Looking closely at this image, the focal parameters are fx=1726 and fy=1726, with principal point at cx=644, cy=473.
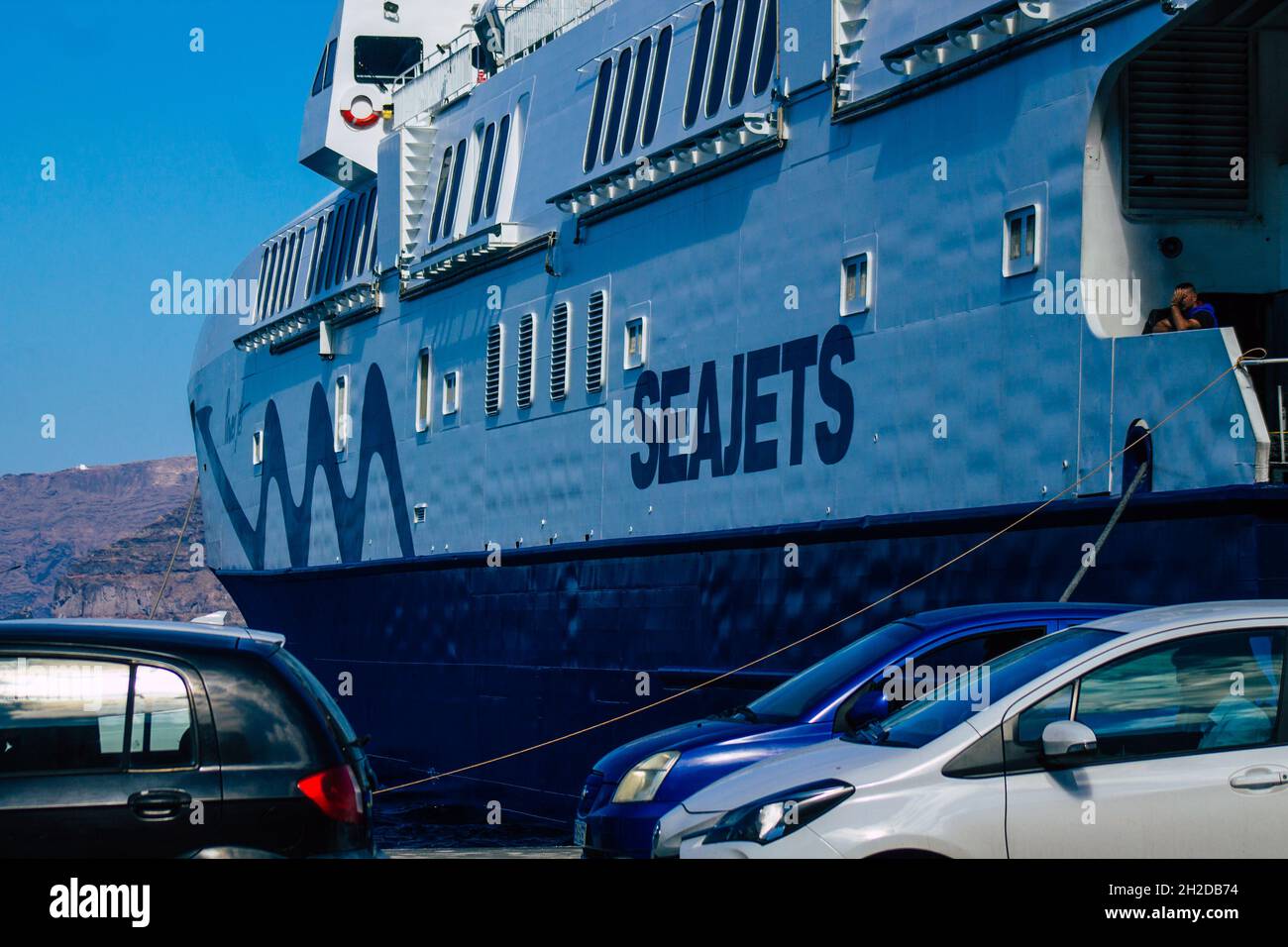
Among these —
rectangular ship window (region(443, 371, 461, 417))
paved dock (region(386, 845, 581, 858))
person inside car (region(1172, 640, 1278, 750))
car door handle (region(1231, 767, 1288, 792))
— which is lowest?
paved dock (region(386, 845, 581, 858))

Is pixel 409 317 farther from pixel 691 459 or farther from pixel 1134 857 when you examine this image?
pixel 1134 857

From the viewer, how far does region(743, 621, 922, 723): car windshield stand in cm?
870

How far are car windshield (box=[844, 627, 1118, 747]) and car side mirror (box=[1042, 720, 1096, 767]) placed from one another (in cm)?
41

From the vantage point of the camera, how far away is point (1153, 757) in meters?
5.68

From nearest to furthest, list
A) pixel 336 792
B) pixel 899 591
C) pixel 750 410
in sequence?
1. pixel 336 792
2. pixel 899 591
3. pixel 750 410

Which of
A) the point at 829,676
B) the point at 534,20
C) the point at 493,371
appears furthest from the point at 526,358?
the point at 829,676

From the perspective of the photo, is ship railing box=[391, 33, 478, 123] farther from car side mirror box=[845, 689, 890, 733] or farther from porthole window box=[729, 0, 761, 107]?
car side mirror box=[845, 689, 890, 733]

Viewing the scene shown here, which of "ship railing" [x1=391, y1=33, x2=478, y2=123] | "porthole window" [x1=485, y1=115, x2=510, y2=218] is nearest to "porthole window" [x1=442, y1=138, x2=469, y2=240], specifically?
"ship railing" [x1=391, y1=33, x2=478, y2=123]

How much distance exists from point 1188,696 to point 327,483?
19.4 m

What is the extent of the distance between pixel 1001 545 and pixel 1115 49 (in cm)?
325

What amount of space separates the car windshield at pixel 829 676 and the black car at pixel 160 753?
11.2ft

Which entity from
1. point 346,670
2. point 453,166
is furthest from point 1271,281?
point 346,670

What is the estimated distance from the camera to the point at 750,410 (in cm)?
1470
